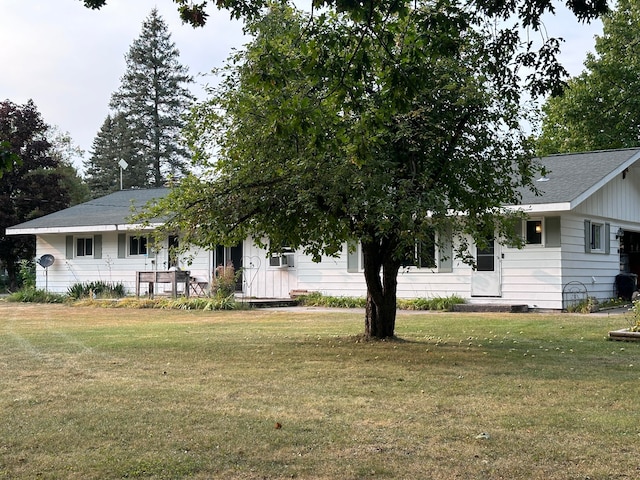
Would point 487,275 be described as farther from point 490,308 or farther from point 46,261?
Answer: point 46,261

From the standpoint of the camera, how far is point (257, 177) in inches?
346

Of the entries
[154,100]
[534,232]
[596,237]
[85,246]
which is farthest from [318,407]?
[154,100]

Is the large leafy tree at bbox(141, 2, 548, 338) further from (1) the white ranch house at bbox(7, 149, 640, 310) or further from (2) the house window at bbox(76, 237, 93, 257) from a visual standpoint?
(2) the house window at bbox(76, 237, 93, 257)

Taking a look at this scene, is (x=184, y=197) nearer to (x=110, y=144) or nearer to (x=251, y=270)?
(x=251, y=270)

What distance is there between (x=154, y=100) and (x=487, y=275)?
37214mm

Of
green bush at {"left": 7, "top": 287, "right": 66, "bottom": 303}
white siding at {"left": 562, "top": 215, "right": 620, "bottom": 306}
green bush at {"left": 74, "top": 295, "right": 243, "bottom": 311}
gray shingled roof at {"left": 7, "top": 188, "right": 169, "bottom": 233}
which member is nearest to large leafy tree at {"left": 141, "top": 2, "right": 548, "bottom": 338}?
white siding at {"left": 562, "top": 215, "right": 620, "bottom": 306}

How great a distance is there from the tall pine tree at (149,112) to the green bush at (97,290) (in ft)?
82.1

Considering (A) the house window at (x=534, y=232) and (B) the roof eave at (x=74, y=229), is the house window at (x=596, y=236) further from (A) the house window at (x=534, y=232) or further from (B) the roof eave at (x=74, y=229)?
(B) the roof eave at (x=74, y=229)

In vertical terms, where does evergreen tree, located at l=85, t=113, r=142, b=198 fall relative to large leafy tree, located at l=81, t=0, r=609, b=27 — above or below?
above

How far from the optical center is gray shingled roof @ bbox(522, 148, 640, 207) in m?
15.5

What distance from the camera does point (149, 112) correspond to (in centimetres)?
4897

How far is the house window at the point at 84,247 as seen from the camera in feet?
81.1

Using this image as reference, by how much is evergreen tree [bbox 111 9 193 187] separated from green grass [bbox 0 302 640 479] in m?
38.7

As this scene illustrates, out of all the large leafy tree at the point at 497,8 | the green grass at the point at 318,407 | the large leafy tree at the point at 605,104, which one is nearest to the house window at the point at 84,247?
the green grass at the point at 318,407
